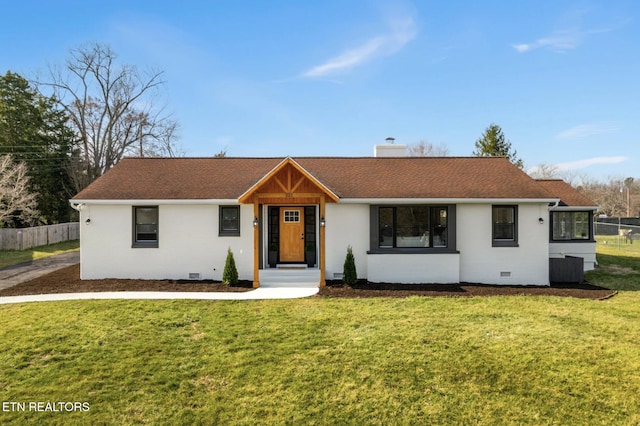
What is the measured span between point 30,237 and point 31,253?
282cm

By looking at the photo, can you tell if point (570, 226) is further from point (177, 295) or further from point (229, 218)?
point (177, 295)

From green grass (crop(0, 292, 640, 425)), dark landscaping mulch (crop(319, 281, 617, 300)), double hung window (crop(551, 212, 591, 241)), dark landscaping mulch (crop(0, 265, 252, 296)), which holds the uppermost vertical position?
double hung window (crop(551, 212, 591, 241))

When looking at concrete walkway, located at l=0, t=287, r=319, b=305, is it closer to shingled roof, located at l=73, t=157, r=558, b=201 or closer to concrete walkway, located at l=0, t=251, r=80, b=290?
concrete walkway, located at l=0, t=251, r=80, b=290

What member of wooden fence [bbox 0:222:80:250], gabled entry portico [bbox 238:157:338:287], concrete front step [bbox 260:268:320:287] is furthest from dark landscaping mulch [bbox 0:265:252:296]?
wooden fence [bbox 0:222:80:250]

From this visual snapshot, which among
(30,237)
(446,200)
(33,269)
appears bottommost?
(33,269)

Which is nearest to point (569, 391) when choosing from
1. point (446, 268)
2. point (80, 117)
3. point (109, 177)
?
point (446, 268)

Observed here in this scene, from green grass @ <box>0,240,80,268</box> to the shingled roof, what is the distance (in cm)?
866

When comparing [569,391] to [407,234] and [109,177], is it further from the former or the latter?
[109,177]

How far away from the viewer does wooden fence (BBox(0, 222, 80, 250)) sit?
2180 centimetres

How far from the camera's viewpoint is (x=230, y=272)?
11930 millimetres

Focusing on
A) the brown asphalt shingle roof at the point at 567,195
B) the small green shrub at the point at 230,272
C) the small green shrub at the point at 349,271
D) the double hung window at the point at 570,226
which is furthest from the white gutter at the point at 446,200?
the brown asphalt shingle roof at the point at 567,195

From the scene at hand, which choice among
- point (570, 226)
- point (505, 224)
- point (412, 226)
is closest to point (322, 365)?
point (412, 226)

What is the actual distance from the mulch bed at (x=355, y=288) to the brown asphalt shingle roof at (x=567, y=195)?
4643 mm

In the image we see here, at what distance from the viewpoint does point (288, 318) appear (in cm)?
860
